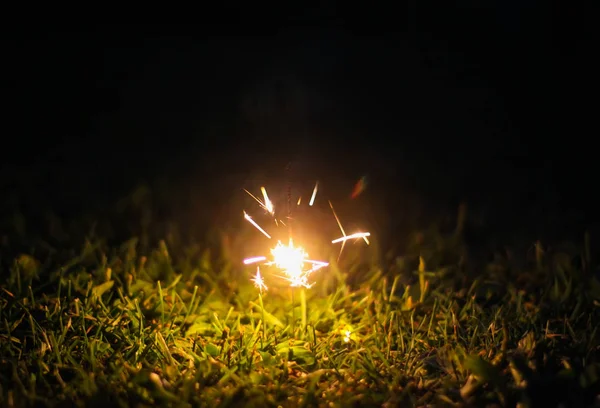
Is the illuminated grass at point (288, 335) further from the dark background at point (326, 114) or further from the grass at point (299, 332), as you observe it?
the dark background at point (326, 114)

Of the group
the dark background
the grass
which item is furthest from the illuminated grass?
the dark background

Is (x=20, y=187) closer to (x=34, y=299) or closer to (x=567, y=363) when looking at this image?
(x=34, y=299)

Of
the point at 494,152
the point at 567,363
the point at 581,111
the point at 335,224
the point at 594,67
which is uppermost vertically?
the point at 594,67

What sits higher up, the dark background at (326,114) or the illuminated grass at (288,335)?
the dark background at (326,114)

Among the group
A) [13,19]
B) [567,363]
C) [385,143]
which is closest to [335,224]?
[385,143]

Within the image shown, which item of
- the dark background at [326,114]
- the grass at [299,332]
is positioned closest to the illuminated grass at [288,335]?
the grass at [299,332]

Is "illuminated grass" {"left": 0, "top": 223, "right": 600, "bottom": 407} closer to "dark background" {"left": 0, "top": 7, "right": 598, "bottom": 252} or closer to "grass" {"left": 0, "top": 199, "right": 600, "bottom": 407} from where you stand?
"grass" {"left": 0, "top": 199, "right": 600, "bottom": 407}

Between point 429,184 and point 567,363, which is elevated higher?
point 429,184
